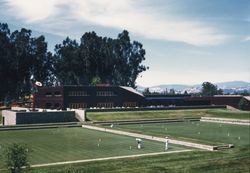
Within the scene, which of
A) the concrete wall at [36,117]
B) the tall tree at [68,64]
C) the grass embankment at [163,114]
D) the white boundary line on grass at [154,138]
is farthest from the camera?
the tall tree at [68,64]

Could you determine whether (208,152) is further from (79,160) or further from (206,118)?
(206,118)

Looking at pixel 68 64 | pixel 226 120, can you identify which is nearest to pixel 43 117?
pixel 226 120

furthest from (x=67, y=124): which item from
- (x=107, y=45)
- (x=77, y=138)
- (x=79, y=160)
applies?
(x=107, y=45)

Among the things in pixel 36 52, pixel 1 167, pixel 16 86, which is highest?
pixel 36 52

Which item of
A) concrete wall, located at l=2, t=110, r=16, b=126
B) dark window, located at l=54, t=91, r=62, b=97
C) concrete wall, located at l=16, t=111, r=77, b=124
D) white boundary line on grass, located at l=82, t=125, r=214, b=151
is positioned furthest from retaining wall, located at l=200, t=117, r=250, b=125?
concrete wall, located at l=2, t=110, r=16, b=126

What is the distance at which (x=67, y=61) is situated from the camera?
132 metres

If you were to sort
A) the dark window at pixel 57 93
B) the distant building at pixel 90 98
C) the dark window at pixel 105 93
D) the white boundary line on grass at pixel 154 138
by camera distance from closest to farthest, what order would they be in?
the white boundary line on grass at pixel 154 138
the distant building at pixel 90 98
the dark window at pixel 57 93
the dark window at pixel 105 93

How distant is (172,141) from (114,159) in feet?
45.6

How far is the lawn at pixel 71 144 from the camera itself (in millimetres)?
40656

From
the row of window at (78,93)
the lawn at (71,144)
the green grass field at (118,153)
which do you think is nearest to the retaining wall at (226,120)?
the green grass field at (118,153)

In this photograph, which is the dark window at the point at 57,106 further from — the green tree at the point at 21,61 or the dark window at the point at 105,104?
the green tree at the point at 21,61

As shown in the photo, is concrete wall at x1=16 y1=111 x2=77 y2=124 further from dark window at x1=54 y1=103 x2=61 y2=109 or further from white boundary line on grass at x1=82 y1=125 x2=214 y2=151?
dark window at x1=54 y1=103 x2=61 y2=109

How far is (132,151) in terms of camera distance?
1706 inches

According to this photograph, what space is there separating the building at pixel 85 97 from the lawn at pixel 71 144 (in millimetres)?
27828
